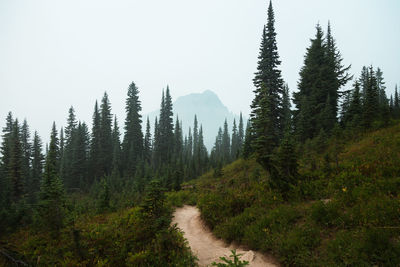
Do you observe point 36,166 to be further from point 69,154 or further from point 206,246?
point 206,246

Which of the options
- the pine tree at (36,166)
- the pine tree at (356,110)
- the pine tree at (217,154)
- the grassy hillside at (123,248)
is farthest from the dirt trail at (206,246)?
the pine tree at (36,166)

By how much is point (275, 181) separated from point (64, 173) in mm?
46834

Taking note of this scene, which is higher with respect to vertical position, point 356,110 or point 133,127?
point 133,127

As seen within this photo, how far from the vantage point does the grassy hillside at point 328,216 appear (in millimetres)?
4598

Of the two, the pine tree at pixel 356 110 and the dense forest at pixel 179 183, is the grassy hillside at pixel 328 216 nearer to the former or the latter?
the dense forest at pixel 179 183

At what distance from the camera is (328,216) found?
6.04 metres

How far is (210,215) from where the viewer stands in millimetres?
9406

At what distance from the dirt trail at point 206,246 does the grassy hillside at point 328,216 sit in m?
0.34

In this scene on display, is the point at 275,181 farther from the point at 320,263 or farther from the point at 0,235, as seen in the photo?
the point at 0,235

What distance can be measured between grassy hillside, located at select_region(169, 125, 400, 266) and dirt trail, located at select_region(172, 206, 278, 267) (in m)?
0.34

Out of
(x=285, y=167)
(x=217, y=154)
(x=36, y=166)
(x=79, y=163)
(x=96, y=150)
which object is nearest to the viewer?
(x=285, y=167)

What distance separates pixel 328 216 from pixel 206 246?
4.65 meters

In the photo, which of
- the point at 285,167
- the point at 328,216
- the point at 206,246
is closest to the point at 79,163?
the point at 206,246

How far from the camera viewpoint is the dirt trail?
5.79 meters
